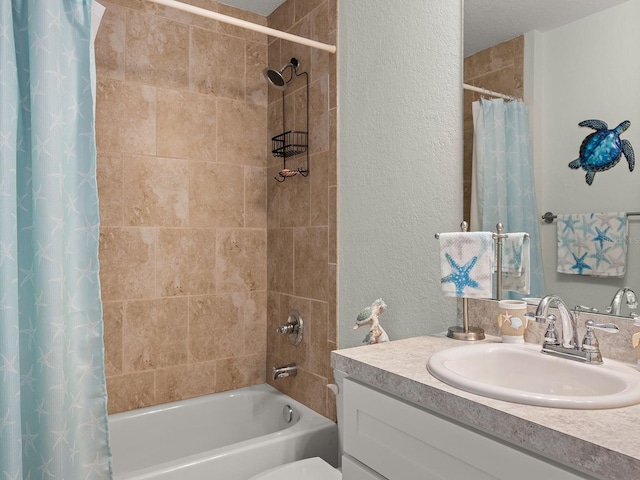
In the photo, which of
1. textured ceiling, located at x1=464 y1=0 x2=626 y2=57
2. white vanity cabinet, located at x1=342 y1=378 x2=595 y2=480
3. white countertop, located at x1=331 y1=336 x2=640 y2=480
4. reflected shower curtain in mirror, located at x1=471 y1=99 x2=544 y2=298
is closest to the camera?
white countertop, located at x1=331 y1=336 x2=640 y2=480

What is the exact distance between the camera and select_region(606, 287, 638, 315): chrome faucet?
3.62 ft

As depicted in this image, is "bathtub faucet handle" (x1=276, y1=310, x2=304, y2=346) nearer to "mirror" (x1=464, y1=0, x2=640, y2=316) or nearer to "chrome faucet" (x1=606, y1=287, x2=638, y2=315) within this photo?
"mirror" (x1=464, y1=0, x2=640, y2=316)

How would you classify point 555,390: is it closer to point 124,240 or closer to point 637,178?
point 637,178

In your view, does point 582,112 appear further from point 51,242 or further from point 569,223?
point 51,242

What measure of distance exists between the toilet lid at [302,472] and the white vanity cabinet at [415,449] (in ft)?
1.51

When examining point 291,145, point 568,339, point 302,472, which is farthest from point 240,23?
point 302,472

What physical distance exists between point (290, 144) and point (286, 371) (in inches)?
45.9

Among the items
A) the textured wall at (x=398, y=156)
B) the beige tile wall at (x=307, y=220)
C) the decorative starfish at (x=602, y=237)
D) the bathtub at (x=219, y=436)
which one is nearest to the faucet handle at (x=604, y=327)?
the decorative starfish at (x=602, y=237)

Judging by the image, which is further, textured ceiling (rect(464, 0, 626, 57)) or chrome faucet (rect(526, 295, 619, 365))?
textured ceiling (rect(464, 0, 626, 57))

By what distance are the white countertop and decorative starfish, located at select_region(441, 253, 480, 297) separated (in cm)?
35

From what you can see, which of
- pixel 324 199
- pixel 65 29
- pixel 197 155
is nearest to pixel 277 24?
pixel 197 155

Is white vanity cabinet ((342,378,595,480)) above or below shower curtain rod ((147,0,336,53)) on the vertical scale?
below

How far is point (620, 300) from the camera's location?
3.69 feet

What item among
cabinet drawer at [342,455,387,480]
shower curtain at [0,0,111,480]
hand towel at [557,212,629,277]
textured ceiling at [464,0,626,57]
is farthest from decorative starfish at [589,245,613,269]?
shower curtain at [0,0,111,480]
